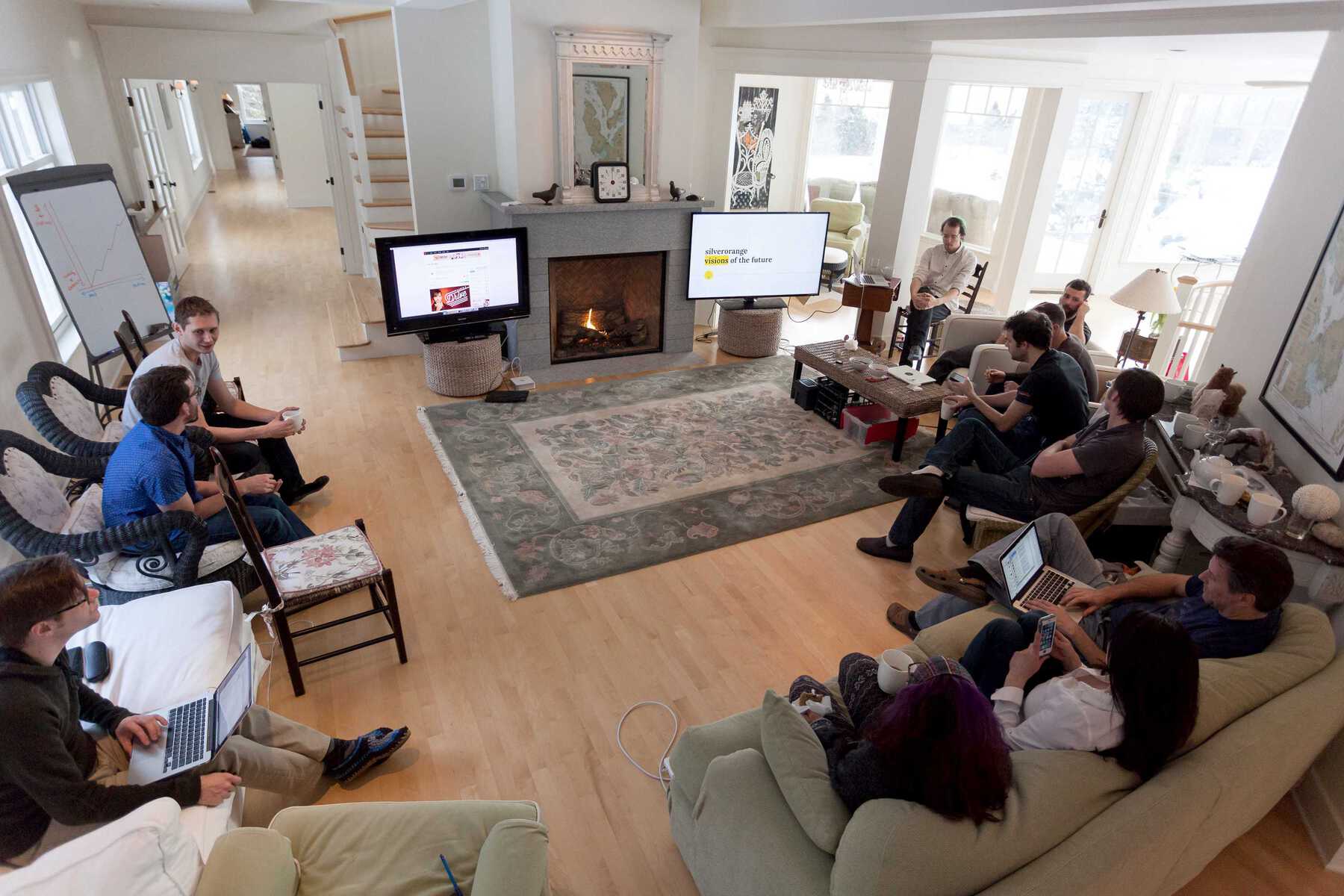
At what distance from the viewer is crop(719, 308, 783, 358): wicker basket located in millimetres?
5836

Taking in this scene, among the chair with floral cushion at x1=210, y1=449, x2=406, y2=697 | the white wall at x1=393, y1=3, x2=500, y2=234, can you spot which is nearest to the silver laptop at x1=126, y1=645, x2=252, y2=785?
the chair with floral cushion at x1=210, y1=449, x2=406, y2=697

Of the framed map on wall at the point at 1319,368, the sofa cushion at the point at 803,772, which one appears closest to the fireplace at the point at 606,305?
the framed map on wall at the point at 1319,368

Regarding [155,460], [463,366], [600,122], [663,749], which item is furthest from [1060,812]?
[600,122]

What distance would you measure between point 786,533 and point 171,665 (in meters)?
2.62

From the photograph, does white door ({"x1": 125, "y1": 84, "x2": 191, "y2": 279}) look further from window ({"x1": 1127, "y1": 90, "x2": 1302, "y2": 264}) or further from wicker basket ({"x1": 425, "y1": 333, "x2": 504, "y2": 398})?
window ({"x1": 1127, "y1": 90, "x2": 1302, "y2": 264})

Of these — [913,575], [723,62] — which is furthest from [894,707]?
[723,62]

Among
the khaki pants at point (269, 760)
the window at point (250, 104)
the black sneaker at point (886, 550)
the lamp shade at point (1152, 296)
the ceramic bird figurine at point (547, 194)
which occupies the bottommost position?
the black sneaker at point (886, 550)

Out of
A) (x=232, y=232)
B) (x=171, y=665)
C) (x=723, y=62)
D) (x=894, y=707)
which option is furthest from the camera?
(x=232, y=232)

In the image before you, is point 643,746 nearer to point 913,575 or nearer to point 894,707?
point 894,707

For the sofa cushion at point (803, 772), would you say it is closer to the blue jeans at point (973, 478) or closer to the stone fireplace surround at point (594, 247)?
the blue jeans at point (973, 478)

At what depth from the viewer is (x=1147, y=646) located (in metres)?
1.67

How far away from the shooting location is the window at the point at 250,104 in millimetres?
16688

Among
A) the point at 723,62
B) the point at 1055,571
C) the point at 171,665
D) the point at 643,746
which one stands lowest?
the point at 643,746

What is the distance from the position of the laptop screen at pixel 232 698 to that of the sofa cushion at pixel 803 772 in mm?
1393
